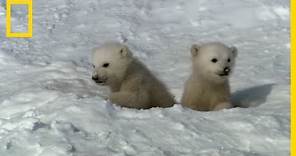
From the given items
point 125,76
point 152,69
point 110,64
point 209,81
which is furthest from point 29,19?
point 209,81

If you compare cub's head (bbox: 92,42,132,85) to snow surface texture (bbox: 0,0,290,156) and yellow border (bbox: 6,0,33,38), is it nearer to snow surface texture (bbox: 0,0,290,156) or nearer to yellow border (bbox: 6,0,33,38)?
snow surface texture (bbox: 0,0,290,156)

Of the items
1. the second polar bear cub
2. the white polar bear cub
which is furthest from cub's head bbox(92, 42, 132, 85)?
the white polar bear cub

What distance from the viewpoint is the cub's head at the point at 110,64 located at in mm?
6367

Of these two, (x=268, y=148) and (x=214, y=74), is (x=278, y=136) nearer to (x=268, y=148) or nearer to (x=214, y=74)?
(x=268, y=148)

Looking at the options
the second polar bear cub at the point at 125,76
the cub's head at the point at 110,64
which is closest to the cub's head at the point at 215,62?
the second polar bear cub at the point at 125,76

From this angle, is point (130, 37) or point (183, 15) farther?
point (183, 15)

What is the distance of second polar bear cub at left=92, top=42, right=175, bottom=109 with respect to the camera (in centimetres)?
626

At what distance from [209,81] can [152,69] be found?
204 cm

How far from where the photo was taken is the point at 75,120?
4832 millimetres

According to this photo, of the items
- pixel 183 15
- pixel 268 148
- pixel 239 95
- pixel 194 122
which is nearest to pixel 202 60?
pixel 239 95

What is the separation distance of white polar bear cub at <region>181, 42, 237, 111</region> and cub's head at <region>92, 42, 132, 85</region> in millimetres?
820

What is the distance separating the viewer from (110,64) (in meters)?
6.41

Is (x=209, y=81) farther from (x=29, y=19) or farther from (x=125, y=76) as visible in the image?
(x=29, y=19)

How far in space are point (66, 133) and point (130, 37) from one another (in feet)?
18.2
